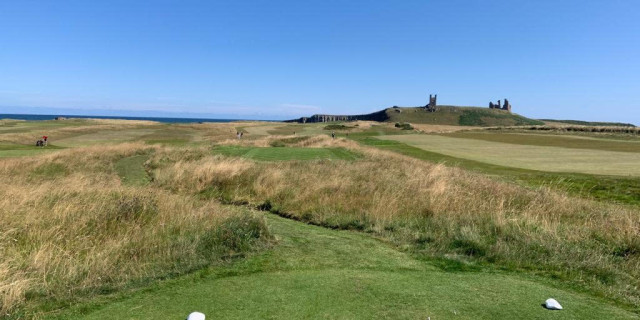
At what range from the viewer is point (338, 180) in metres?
14.8

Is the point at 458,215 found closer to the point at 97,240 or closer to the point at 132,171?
the point at 97,240

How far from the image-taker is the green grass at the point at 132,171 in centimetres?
1788

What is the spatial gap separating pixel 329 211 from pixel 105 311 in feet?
24.2

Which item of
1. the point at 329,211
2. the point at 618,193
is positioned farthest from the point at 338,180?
the point at 618,193

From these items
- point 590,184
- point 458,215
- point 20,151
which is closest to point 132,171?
point 20,151

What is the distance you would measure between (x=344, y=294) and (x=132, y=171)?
19.3 m

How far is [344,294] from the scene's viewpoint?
5.39m

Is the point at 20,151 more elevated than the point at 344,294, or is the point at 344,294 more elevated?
the point at 344,294

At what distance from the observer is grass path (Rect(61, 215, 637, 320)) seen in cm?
479

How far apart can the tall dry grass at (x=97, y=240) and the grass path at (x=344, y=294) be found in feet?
2.33

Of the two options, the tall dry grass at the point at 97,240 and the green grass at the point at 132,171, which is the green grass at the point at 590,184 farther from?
the green grass at the point at 132,171

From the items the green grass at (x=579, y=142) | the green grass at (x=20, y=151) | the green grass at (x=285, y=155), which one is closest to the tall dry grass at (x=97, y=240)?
the green grass at (x=285, y=155)

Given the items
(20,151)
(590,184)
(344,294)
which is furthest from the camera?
(20,151)

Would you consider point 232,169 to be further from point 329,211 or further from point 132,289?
point 132,289
